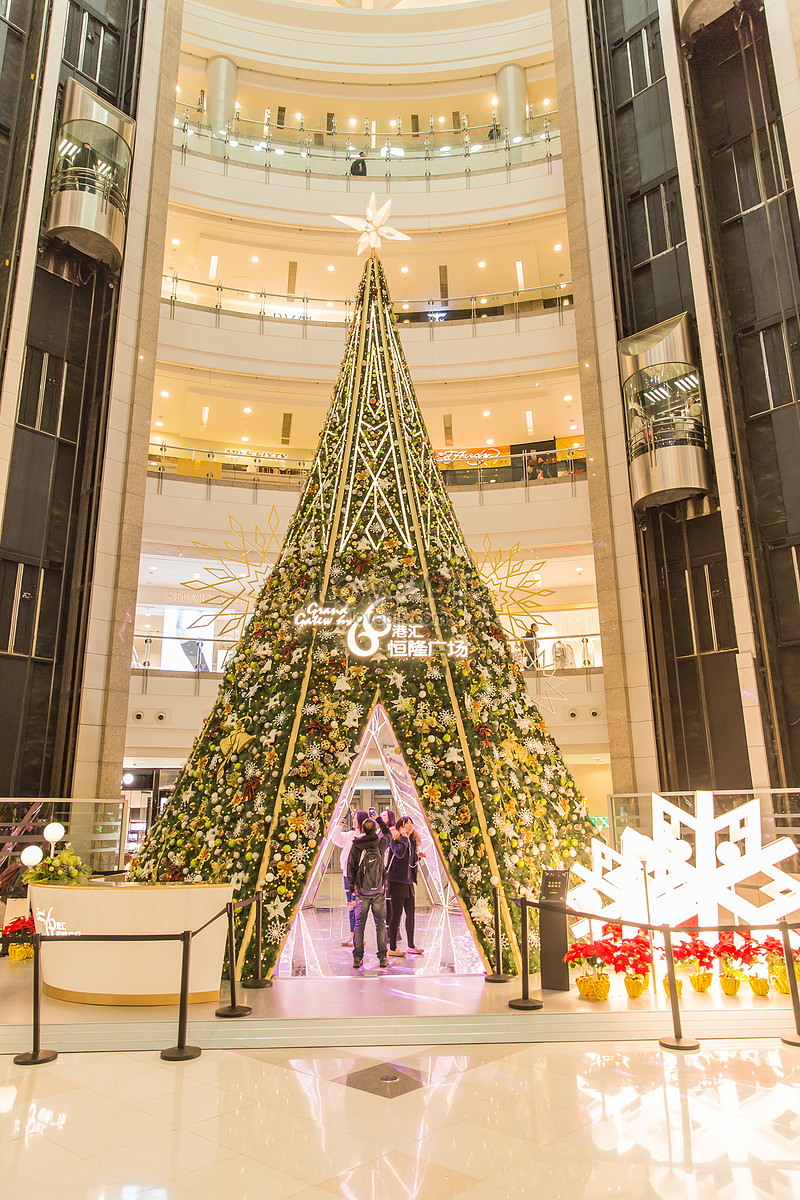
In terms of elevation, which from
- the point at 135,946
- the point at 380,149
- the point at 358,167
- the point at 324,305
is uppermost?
the point at 380,149

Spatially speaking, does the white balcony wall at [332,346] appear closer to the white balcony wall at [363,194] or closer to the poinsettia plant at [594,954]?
the white balcony wall at [363,194]

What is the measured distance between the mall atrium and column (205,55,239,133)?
10cm

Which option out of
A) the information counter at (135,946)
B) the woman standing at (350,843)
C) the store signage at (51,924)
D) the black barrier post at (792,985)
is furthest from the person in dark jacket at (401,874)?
the black barrier post at (792,985)

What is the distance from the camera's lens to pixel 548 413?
18844 millimetres

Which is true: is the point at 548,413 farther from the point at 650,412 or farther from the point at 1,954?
the point at 1,954

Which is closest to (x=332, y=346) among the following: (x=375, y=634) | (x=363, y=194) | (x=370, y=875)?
(x=363, y=194)

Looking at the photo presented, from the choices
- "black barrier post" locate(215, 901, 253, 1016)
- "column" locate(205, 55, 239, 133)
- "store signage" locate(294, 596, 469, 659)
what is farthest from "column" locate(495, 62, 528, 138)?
"black barrier post" locate(215, 901, 253, 1016)

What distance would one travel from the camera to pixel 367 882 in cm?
620

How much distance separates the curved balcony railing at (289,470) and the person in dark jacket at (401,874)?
8.81 m

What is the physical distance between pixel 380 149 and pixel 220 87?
4.48 meters

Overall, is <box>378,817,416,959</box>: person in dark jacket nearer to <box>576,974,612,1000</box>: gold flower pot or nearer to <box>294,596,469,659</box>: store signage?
<box>294,596,469,659</box>: store signage

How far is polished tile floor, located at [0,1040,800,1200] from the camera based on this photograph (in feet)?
9.34

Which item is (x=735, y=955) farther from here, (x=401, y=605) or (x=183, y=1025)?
(x=183, y=1025)

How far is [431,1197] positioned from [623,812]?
7.52 metres
